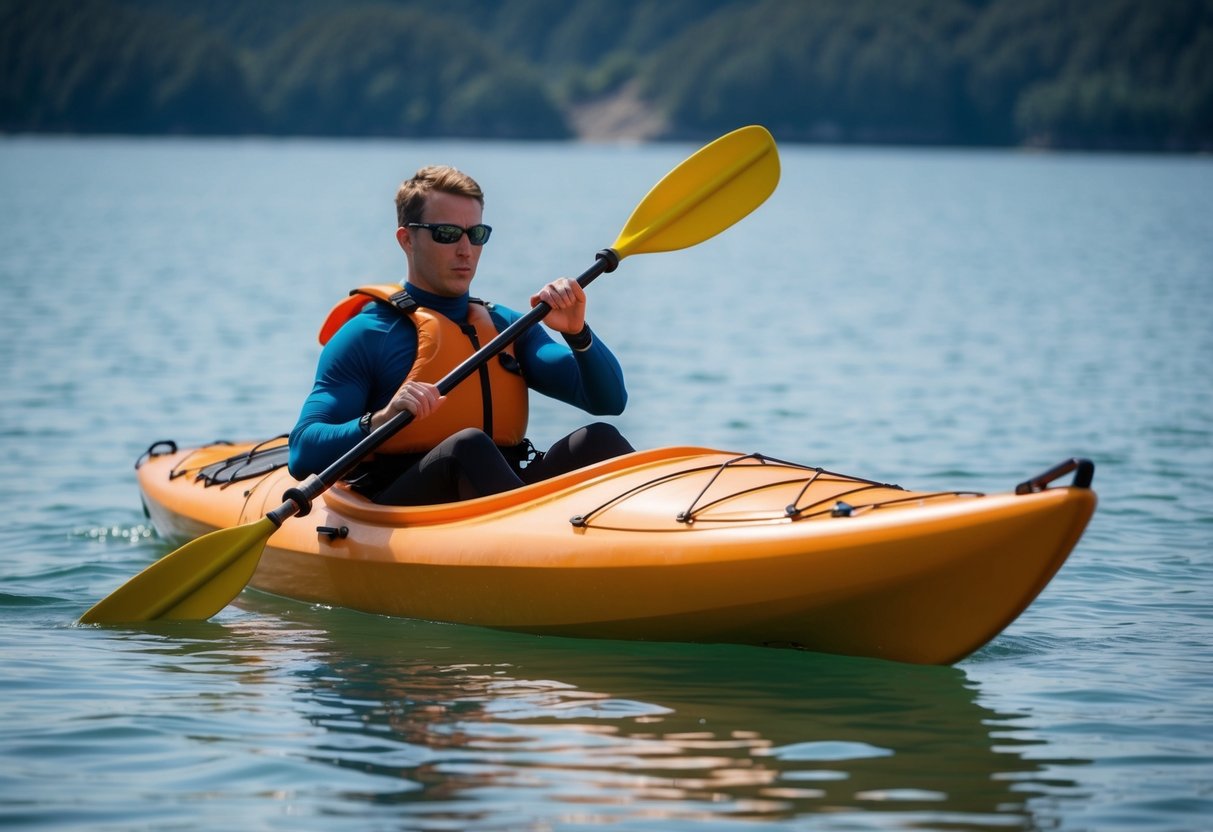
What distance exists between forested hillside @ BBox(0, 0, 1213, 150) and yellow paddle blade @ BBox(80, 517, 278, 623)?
112 metres

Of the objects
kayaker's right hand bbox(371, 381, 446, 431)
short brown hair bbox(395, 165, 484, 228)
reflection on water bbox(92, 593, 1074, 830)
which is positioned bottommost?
reflection on water bbox(92, 593, 1074, 830)

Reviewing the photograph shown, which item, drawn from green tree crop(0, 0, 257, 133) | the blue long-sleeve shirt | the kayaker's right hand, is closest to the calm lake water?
the blue long-sleeve shirt

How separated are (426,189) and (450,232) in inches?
6.5

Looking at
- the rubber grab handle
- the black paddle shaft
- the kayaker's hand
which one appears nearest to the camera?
the rubber grab handle

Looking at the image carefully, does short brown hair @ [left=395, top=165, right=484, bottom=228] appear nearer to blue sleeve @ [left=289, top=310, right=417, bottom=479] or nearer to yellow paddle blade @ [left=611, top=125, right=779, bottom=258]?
blue sleeve @ [left=289, top=310, right=417, bottom=479]

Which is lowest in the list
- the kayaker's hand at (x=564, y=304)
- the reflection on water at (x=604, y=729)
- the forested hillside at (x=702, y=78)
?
the reflection on water at (x=604, y=729)

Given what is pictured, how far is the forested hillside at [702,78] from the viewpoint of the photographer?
389ft

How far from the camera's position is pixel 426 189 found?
5621 millimetres

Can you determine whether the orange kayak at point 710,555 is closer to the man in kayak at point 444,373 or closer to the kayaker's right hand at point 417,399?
the man in kayak at point 444,373

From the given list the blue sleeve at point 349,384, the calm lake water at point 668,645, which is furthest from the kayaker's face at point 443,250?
the calm lake water at point 668,645

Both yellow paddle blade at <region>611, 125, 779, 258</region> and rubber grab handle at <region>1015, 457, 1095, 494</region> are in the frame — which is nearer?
rubber grab handle at <region>1015, 457, 1095, 494</region>

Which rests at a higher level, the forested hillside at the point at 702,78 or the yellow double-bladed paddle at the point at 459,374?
the forested hillside at the point at 702,78

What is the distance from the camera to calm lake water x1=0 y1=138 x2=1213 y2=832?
13.4 ft

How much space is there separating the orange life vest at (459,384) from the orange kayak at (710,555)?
27cm
